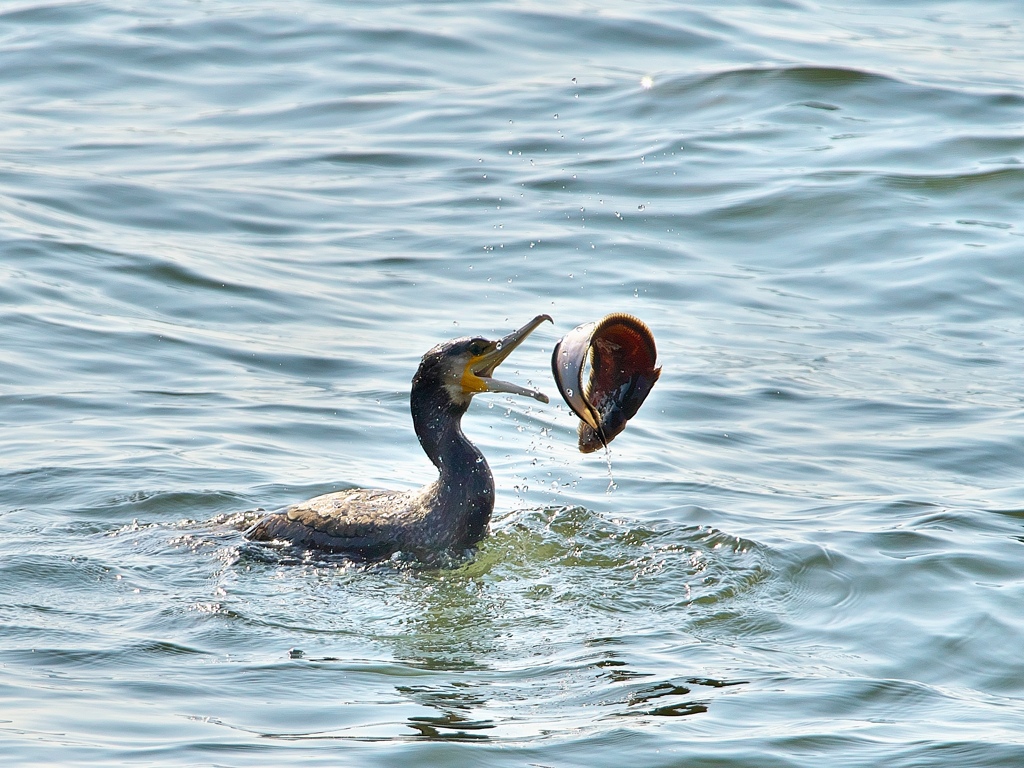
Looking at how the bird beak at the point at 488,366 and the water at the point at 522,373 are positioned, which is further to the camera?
the bird beak at the point at 488,366

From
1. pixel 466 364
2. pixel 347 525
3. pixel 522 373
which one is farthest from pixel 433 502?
pixel 522 373

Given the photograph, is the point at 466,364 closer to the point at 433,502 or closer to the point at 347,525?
the point at 433,502

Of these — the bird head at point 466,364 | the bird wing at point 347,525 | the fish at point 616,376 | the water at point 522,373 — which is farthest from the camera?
the bird head at point 466,364

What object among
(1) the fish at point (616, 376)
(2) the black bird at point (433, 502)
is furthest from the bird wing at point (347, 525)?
(1) the fish at point (616, 376)

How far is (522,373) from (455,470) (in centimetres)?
281

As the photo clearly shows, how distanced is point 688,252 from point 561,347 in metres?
6.59

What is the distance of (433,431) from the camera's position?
7.75 m

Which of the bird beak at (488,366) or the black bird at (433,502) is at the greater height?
the bird beak at (488,366)

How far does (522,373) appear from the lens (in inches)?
409

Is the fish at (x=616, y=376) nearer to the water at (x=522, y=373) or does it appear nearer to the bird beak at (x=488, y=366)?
the bird beak at (x=488, y=366)

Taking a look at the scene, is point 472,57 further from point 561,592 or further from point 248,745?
point 248,745

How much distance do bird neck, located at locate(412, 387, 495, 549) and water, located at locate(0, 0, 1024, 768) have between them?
0.26 metres

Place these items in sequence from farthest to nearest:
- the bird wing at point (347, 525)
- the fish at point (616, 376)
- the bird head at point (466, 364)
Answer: the bird head at point (466, 364), the bird wing at point (347, 525), the fish at point (616, 376)

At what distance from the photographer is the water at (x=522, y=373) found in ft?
19.7
